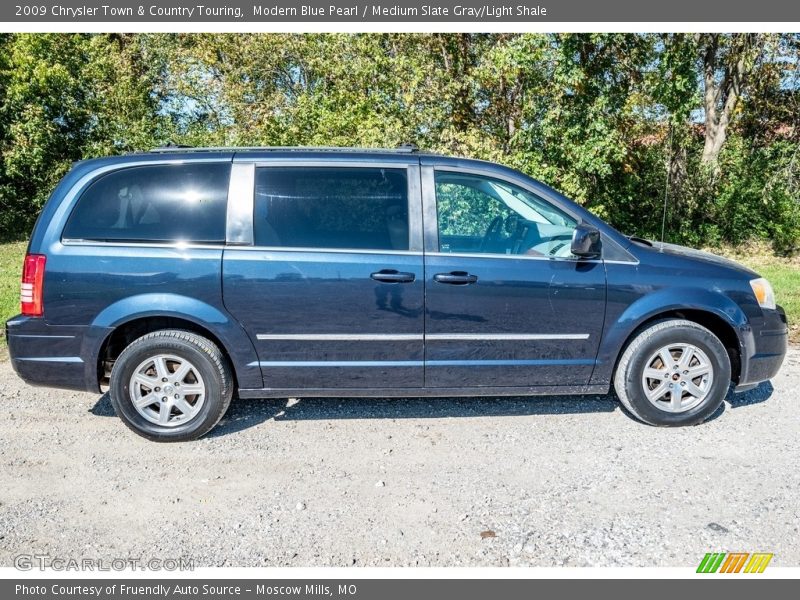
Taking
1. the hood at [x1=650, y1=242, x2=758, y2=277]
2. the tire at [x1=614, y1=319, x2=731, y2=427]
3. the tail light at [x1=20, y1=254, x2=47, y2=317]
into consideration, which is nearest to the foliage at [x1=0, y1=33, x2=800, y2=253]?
the hood at [x1=650, y1=242, x2=758, y2=277]

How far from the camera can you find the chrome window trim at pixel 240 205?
164 inches

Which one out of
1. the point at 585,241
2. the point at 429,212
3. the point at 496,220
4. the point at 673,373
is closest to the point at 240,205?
the point at 429,212

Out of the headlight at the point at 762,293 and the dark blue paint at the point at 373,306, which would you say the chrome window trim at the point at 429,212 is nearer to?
the dark blue paint at the point at 373,306

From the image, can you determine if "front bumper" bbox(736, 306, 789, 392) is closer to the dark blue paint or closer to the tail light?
the dark blue paint

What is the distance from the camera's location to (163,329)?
167 inches

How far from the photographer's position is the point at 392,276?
416cm

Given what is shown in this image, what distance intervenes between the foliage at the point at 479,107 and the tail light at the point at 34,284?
677 centimetres

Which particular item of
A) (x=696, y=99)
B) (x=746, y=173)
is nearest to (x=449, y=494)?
(x=696, y=99)

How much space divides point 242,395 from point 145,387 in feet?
2.10

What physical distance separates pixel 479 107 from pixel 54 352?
Result: 814 centimetres

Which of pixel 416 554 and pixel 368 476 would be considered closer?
pixel 416 554

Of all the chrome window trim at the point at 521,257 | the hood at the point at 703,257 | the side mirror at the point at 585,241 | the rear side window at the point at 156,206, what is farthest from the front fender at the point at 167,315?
the hood at the point at 703,257

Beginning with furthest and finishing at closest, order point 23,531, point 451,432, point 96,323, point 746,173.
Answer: point 746,173
point 451,432
point 96,323
point 23,531

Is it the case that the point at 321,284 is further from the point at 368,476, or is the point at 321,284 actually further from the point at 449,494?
the point at 449,494
